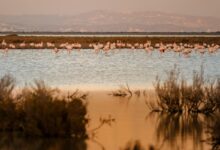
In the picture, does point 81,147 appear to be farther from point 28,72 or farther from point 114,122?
point 28,72

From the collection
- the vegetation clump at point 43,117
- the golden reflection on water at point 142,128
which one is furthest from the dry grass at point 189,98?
the vegetation clump at point 43,117

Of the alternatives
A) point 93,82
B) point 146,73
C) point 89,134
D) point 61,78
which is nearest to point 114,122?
point 89,134

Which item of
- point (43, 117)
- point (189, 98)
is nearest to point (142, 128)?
point (189, 98)

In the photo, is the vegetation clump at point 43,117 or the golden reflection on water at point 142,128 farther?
the vegetation clump at point 43,117

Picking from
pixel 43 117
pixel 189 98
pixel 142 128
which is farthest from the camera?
pixel 189 98

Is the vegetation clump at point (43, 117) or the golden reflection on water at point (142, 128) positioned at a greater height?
the vegetation clump at point (43, 117)

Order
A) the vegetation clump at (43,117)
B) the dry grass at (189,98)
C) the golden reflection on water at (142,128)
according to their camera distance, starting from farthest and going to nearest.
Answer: the dry grass at (189,98)
the vegetation clump at (43,117)
the golden reflection on water at (142,128)

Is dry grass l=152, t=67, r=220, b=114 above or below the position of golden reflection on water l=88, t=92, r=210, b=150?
above

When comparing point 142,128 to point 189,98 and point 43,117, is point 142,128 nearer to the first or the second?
point 189,98

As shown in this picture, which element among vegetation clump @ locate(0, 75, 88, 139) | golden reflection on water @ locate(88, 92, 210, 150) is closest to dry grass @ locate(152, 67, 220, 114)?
golden reflection on water @ locate(88, 92, 210, 150)

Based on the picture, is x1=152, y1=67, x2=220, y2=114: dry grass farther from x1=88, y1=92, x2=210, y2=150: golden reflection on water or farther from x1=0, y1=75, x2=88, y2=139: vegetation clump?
x1=0, y1=75, x2=88, y2=139: vegetation clump

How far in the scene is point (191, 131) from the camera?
13852mm

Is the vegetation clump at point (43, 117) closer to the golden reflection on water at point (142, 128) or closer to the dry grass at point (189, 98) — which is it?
the golden reflection on water at point (142, 128)

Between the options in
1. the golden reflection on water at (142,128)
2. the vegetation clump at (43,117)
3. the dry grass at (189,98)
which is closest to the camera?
the golden reflection on water at (142,128)
